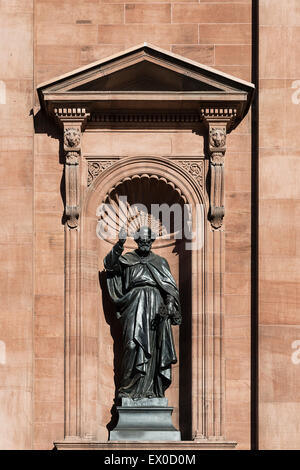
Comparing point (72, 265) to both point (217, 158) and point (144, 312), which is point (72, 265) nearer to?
point (144, 312)

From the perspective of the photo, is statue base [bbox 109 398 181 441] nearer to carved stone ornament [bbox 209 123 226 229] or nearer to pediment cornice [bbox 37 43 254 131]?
carved stone ornament [bbox 209 123 226 229]

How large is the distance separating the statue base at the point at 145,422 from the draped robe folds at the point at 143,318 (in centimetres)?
16

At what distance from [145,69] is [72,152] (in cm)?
168

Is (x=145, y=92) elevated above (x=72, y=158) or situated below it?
above

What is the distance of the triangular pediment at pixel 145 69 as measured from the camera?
3572cm

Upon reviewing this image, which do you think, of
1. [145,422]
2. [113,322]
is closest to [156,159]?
[113,322]

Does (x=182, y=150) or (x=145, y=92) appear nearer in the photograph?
(x=145, y=92)

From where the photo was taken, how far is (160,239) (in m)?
36.5

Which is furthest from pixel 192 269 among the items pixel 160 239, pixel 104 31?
pixel 104 31

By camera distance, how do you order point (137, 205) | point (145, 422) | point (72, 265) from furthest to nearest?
point (137, 205) < point (72, 265) < point (145, 422)

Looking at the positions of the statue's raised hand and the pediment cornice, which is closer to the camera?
the statue's raised hand

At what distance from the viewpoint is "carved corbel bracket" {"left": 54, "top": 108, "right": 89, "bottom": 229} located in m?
35.7

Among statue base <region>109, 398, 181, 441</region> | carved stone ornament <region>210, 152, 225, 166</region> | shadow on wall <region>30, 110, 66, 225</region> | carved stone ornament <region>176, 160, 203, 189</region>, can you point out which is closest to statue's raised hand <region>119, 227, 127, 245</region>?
carved stone ornament <region>176, 160, 203, 189</region>

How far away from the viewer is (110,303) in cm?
3594
